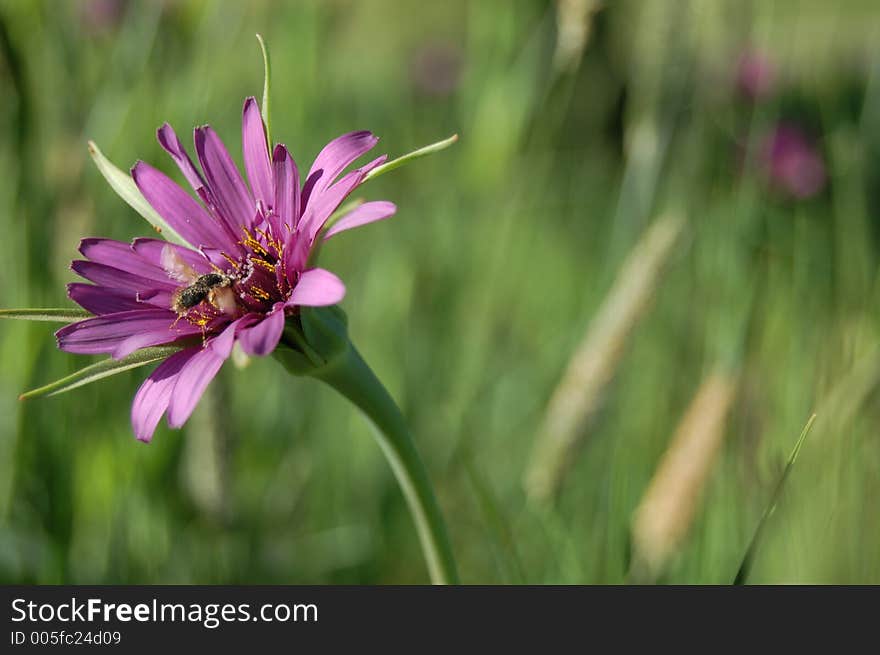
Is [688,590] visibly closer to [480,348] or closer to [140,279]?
[140,279]

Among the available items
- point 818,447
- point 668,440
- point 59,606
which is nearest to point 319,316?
point 59,606

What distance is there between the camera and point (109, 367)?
0.76m

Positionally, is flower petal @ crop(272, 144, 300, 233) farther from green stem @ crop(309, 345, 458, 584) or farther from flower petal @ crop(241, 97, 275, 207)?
green stem @ crop(309, 345, 458, 584)

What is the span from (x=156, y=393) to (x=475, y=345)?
3.50 feet

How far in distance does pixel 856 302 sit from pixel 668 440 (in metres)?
0.42

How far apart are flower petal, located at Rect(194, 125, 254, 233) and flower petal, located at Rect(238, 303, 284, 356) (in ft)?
0.68

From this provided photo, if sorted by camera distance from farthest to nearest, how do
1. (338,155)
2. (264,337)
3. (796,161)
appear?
(796,161)
(338,155)
(264,337)

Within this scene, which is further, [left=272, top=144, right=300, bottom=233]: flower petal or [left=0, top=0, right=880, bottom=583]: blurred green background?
[left=0, top=0, right=880, bottom=583]: blurred green background

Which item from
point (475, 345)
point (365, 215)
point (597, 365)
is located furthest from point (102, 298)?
point (475, 345)

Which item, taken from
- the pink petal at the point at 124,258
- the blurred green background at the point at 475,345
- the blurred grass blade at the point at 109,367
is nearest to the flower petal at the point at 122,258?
the pink petal at the point at 124,258

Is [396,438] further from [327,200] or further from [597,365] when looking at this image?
[597,365]

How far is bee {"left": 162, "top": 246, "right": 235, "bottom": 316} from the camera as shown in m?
0.81

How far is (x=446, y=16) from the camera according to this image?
17.5ft

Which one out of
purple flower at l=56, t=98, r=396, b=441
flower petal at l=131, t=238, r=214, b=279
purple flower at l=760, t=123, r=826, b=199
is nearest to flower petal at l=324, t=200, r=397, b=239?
purple flower at l=56, t=98, r=396, b=441
